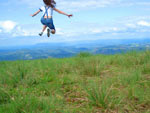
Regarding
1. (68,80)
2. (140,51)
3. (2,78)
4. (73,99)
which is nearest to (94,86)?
(73,99)

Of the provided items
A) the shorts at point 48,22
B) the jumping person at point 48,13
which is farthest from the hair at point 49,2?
the shorts at point 48,22

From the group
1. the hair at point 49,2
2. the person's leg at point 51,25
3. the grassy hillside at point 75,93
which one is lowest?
the grassy hillside at point 75,93

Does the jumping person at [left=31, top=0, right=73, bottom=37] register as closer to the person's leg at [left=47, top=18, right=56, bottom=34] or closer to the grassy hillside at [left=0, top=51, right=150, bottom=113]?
the person's leg at [left=47, top=18, right=56, bottom=34]

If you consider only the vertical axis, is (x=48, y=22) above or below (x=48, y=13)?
below

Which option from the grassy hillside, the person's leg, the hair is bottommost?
the grassy hillside

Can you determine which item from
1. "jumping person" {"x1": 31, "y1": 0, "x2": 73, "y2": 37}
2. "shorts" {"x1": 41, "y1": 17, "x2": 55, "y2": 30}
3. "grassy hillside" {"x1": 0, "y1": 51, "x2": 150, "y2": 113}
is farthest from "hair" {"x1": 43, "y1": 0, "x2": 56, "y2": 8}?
"grassy hillside" {"x1": 0, "y1": 51, "x2": 150, "y2": 113}

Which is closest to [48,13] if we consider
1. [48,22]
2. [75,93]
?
[48,22]

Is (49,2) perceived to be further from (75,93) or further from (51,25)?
(75,93)

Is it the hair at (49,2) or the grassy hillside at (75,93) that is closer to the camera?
the grassy hillside at (75,93)

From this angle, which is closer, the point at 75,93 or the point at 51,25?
the point at 75,93

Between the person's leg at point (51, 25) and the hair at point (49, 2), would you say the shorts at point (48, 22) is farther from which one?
the hair at point (49, 2)

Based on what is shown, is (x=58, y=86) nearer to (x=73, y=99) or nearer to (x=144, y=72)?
(x=73, y=99)

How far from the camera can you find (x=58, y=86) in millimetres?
4203


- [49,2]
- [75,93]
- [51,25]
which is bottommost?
[75,93]
